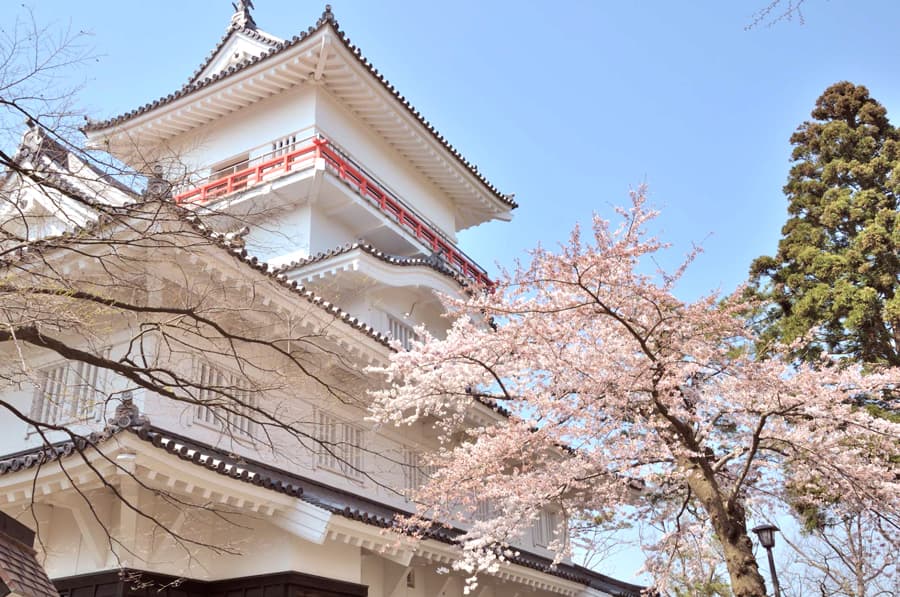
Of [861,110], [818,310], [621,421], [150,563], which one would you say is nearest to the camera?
[150,563]

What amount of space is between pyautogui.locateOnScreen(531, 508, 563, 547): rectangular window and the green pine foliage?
5.70m

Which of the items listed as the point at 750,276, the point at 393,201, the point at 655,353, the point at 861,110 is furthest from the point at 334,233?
the point at 861,110

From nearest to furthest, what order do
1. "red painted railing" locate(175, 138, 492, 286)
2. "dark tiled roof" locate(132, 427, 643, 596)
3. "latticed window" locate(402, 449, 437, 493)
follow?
"dark tiled roof" locate(132, 427, 643, 596) → "latticed window" locate(402, 449, 437, 493) → "red painted railing" locate(175, 138, 492, 286)

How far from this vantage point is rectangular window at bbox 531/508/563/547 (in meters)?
14.9

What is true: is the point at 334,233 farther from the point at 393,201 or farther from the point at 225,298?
the point at 225,298

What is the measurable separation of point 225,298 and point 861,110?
45.4ft

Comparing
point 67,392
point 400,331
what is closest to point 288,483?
point 67,392

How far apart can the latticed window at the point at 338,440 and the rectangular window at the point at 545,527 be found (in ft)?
18.6

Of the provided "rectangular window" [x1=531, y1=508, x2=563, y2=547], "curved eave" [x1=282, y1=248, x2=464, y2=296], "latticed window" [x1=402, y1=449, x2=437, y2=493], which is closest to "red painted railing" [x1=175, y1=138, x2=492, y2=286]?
"curved eave" [x1=282, y1=248, x2=464, y2=296]

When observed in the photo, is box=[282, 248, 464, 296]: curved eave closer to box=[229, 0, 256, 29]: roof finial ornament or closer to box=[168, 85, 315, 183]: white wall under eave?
box=[168, 85, 315, 183]: white wall under eave

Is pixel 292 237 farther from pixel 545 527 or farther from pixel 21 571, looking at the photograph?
pixel 21 571

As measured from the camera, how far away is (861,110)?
1527 centimetres

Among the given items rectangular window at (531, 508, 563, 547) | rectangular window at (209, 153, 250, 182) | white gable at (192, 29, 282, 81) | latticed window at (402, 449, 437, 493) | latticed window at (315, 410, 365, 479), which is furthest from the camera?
white gable at (192, 29, 282, 81)

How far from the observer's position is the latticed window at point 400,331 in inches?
537
